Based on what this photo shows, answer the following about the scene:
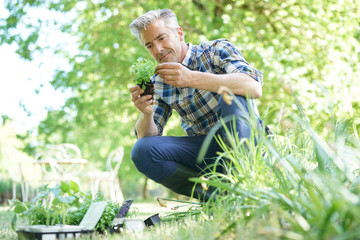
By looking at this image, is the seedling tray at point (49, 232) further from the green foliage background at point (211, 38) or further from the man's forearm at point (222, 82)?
the green foliage background at point (211, 38)

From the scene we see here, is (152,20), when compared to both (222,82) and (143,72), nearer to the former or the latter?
(143,72)

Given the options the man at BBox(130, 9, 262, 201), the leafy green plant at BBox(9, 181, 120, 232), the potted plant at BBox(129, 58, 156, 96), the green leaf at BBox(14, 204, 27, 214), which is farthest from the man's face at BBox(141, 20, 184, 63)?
the green leaf at BBox(14, 204, 27, 214)

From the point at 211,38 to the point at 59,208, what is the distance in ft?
12.9

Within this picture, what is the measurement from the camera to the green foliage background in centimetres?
474

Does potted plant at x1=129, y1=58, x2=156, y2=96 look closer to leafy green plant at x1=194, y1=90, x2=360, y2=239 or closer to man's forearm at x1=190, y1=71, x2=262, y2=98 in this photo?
man's forearm at x1=190, y1=71, x2=262, y2=98

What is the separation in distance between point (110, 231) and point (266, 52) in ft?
12.9

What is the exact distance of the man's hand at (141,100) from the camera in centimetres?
218

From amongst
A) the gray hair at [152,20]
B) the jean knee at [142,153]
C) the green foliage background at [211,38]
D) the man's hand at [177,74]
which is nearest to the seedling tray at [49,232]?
the jean knee at [142,153]

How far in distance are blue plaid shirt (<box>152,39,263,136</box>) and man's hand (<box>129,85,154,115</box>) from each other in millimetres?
267

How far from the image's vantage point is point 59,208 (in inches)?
62.2

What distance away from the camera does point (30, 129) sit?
7172 mm

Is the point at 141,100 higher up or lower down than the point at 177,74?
lower down

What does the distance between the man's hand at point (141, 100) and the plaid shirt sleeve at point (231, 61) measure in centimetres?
47

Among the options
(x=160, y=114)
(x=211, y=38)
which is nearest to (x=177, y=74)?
(x=160, y=114)
